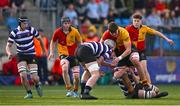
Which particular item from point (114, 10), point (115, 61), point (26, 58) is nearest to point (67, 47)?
point (26, 58)

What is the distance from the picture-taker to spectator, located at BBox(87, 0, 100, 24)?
111 ft

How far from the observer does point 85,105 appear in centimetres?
1789

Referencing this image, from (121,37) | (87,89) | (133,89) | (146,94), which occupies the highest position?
(121,37)

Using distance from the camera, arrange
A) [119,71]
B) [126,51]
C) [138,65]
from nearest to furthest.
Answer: [126,51] < [119,71] < [138,65]

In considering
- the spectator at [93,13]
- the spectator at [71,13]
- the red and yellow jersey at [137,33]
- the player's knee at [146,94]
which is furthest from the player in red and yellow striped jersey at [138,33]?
the spectator at [93,13]

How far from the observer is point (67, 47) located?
74.4 feet

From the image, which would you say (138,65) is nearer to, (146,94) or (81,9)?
(146,94)

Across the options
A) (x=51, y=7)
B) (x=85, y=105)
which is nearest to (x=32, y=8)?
(x=51, y=7)

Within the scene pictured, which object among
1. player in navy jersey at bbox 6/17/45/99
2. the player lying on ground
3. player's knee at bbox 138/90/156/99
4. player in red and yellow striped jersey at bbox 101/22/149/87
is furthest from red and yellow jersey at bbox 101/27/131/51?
player in navy jersey at bbox 6/17/45/99

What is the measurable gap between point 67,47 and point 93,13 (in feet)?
37.1

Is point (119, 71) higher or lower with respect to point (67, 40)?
lower

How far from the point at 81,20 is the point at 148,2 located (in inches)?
168

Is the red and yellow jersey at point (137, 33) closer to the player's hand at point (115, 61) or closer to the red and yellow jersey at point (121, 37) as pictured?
the red and yellow jersey at point (121, 37)

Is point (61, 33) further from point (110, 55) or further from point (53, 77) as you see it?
point (53, 77)
